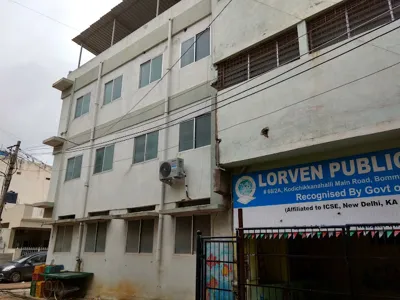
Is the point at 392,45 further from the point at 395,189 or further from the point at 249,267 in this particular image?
the point at 249,267

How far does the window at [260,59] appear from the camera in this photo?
25.5 ft

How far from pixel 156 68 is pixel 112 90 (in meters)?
2.99

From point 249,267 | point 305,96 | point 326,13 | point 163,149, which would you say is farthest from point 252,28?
point 249,267

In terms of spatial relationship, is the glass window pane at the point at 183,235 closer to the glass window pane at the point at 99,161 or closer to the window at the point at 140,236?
the window at the point at 140,236

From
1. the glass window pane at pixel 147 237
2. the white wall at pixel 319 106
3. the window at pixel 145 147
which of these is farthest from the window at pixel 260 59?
the glass window pane at pixel 147 237

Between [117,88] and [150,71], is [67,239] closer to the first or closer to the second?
[117,88]

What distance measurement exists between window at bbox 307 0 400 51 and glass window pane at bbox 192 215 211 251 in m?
5.30

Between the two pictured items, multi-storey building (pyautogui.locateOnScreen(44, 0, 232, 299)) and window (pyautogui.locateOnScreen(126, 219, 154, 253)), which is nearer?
multi-storey building (pyautogui.locateOnScreen(44, 0, 232, 299))

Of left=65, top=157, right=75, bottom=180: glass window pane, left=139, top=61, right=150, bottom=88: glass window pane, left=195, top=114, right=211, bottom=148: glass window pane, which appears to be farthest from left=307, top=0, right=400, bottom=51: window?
left=65, top=157, right=75, bottom=180: glass window pane

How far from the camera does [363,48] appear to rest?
622 cm

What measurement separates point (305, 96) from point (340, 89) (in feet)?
2.44

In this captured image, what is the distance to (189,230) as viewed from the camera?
9.42 metres

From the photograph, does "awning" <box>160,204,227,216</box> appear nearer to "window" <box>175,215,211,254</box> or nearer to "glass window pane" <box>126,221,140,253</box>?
"window" <box>175,215,211,254</box>

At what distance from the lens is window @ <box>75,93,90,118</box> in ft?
51.4
